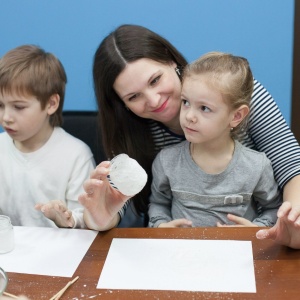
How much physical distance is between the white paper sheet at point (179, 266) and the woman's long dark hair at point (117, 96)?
451mm

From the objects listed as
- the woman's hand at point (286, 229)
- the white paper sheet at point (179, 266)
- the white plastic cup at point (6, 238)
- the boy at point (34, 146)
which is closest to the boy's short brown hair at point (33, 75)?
the boy at point (34, 146)

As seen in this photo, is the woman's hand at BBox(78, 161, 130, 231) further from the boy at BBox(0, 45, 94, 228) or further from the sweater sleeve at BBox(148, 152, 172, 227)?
the boy at BBox(0, 45, 94, 228)

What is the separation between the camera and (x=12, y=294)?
3.53 ft

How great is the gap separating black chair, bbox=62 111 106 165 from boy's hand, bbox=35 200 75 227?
1.61 feet

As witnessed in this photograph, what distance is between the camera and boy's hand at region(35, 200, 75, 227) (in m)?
1.35

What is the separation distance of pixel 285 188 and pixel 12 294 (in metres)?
0.86

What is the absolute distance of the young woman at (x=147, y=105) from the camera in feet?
4.97

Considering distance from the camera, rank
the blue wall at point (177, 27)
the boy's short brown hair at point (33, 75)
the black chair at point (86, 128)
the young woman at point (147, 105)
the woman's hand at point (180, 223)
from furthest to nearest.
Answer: the blue wall at point (177, 27), the black chair at point (86, 128), the boy's short brown hair at point (33, 75), the young woman at point (147, 105), the woman's hand at point (180, 223)

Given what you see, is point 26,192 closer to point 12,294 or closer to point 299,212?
point 12,294

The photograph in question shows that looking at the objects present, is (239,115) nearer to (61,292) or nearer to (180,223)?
(180,223)

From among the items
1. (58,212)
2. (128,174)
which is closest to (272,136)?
(128,174)

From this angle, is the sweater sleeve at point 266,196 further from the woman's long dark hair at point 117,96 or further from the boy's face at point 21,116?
the boy's face at point 21,116

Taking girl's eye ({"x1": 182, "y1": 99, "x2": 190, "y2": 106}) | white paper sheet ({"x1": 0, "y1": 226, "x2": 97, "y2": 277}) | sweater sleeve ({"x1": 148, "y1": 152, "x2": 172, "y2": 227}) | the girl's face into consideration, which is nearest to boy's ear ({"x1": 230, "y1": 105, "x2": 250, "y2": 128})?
the girl's face

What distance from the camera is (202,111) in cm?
140
